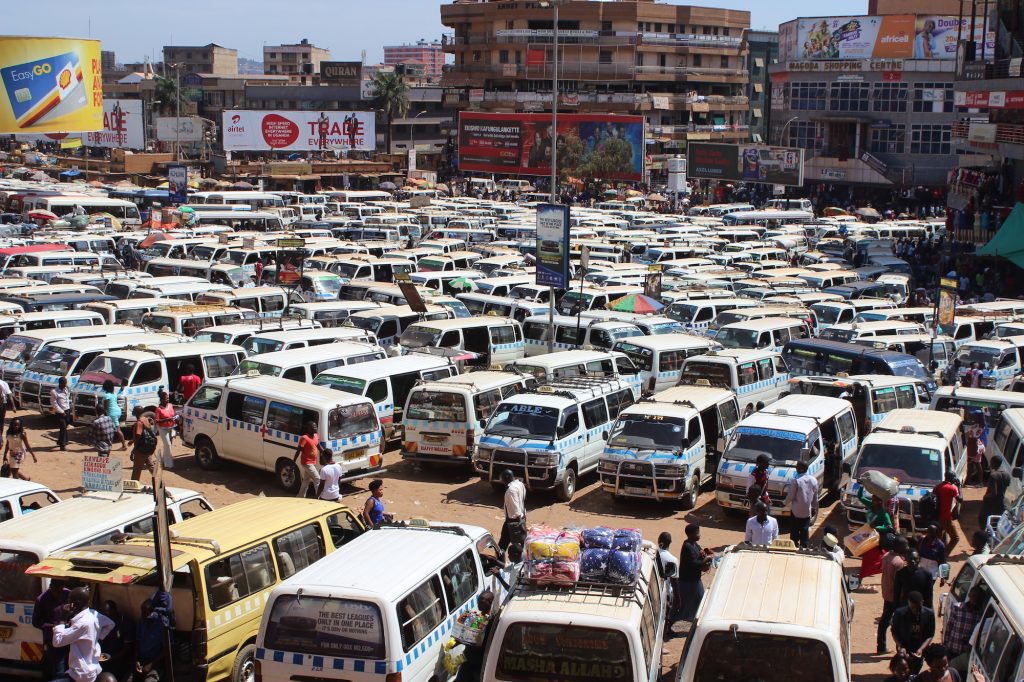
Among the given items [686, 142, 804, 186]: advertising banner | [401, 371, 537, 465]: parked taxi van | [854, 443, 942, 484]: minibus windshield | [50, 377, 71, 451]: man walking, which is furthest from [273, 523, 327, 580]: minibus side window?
[686, 142, 804, 186]: advertising banner

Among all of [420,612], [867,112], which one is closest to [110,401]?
[420,612]

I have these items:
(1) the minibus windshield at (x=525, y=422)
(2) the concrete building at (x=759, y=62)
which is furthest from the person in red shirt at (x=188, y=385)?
(2) the concrete building at (x=759, y=62)

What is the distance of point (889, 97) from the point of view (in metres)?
80.9

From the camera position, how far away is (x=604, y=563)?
8.91 meters

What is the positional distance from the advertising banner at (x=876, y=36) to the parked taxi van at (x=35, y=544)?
75121 mm

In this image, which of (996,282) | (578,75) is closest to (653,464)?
(996,282)

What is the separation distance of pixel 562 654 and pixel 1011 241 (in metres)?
32.5

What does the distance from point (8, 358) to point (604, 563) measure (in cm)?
1661

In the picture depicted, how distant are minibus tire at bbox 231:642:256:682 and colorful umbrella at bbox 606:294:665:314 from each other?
18.6 meters

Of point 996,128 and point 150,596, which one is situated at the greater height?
point 996,128

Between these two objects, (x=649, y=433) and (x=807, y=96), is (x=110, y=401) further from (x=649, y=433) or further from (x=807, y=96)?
(x=807, y=96)

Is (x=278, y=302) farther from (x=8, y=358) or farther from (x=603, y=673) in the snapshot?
(x=603, y=673)

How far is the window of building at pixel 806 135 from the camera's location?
3344 inches

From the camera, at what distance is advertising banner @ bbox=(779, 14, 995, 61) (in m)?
78.4
